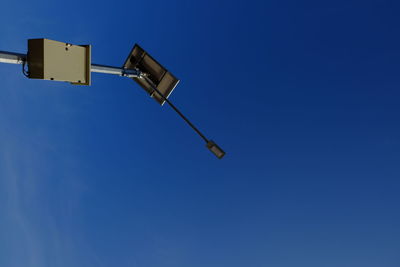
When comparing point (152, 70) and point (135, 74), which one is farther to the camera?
point (152, 70)

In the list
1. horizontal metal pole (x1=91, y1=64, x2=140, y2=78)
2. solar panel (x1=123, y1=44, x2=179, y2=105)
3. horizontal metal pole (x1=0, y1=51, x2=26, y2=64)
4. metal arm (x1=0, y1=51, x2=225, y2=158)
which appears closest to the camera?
horizontal metal pole (x1=0, y1=51, x2=26, y2=64)

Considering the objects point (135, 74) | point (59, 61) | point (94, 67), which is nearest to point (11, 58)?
point (59, 61)

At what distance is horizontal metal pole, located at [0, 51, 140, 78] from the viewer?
18.3 ft

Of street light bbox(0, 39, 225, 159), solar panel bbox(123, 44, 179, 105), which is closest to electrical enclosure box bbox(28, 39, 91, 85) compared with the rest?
street light bbox(0, 39, 225, 159)

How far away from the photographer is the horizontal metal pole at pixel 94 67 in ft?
18.3

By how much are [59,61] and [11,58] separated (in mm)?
928

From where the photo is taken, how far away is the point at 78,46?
6.82m

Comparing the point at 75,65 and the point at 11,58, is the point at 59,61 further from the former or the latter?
the point at 11,58

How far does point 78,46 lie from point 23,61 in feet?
4.30

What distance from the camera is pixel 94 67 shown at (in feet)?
24.5

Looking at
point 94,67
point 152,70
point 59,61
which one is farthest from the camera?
point 152,70

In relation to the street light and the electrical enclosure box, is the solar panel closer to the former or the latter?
the street light

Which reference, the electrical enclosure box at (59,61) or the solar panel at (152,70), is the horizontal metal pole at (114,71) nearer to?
the solar panel at (152,70)

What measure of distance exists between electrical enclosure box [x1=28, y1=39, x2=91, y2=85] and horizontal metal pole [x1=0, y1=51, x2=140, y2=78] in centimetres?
20
